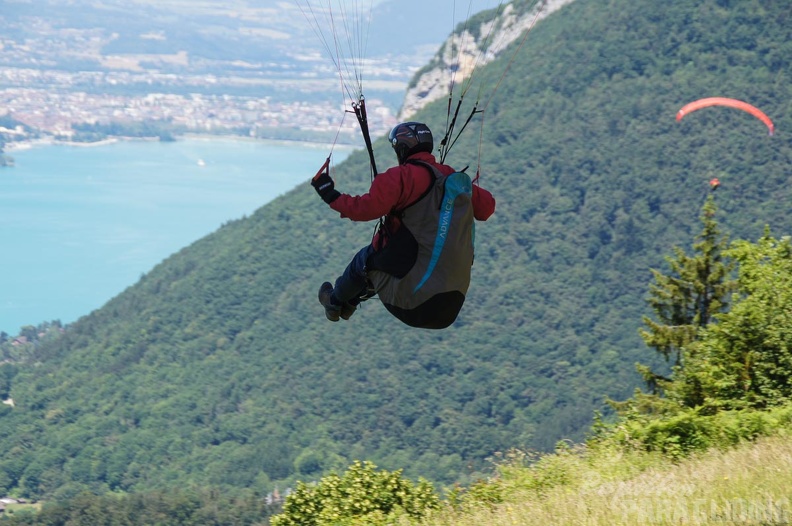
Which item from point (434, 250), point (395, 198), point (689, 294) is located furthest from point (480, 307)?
point (395, 198)

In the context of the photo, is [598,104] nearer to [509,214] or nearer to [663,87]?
[663,87]

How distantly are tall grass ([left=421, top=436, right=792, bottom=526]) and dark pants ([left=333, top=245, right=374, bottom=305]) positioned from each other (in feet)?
5.12

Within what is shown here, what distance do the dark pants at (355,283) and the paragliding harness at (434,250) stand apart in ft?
1.27

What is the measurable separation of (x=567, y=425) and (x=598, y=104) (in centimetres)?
4328

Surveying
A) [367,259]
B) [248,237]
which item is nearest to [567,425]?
[248,237]

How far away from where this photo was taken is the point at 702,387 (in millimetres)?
10719

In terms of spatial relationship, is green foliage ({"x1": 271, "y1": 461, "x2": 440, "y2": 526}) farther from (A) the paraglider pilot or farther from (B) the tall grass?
(A) the paraglider pilot

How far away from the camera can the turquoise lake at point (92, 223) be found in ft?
435

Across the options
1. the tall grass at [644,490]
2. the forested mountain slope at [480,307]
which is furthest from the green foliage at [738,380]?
the forested mountain slope at [480,307]

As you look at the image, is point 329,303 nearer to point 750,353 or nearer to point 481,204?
point 481,204

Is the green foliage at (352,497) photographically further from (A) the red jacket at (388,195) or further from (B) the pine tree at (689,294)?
(B) the pine tree at (689,294)

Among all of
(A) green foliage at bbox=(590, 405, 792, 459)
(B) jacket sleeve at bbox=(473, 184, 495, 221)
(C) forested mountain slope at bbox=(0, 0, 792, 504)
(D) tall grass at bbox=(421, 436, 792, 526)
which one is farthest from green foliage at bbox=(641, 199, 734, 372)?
(C) forested mountain slope at bbox=(0, 0, 792, 504)

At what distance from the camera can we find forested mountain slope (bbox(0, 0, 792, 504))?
231ft

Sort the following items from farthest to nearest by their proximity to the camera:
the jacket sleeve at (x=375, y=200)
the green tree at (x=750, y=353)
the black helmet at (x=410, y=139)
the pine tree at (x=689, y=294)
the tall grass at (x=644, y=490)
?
the pine tree at (x=689, y=294) → the green tree at (x=750, y=353) → the black helmet at (x=410, y=139) → the jacket sleeve at (x=375, y=200) → the tall grass at (x=644, y=490)
